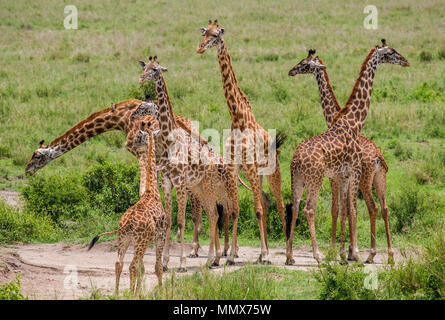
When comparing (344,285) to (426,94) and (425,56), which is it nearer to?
(426,94)

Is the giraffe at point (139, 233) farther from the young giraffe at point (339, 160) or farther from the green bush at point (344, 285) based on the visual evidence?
the young giraffe at point (339, 160)

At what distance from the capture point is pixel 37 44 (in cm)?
2823

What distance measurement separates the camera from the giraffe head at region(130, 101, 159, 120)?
10.1 m

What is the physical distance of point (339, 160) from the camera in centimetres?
970

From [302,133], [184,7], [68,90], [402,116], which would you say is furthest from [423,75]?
[184,7]

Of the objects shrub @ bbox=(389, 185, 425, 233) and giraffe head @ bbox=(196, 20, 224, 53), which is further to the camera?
shrub @ bbox=(389, 185, 425, 233)

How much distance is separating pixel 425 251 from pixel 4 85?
671 inches

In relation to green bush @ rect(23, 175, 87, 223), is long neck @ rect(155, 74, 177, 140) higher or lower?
higher

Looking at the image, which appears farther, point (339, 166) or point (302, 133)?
point (302, 133)

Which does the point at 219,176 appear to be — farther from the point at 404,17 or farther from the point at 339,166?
the point at 404,17

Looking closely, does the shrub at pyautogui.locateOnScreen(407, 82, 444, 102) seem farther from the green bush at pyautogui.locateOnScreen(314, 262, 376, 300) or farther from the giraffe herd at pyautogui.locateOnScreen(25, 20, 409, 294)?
the green bush at pyautogui.locateOnScreen(314, 262, 376, 300)

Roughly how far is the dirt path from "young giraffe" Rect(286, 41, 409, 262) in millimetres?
884

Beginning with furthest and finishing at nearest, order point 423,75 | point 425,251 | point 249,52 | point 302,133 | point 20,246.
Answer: point 249,52, point 423,75, point 302,133, point 20,246, point 425,251

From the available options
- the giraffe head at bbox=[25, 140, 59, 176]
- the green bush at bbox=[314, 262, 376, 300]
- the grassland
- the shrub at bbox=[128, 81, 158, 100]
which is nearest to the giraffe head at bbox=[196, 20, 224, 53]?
the giraffe head at bbox=[25, 140, 59, 176]
